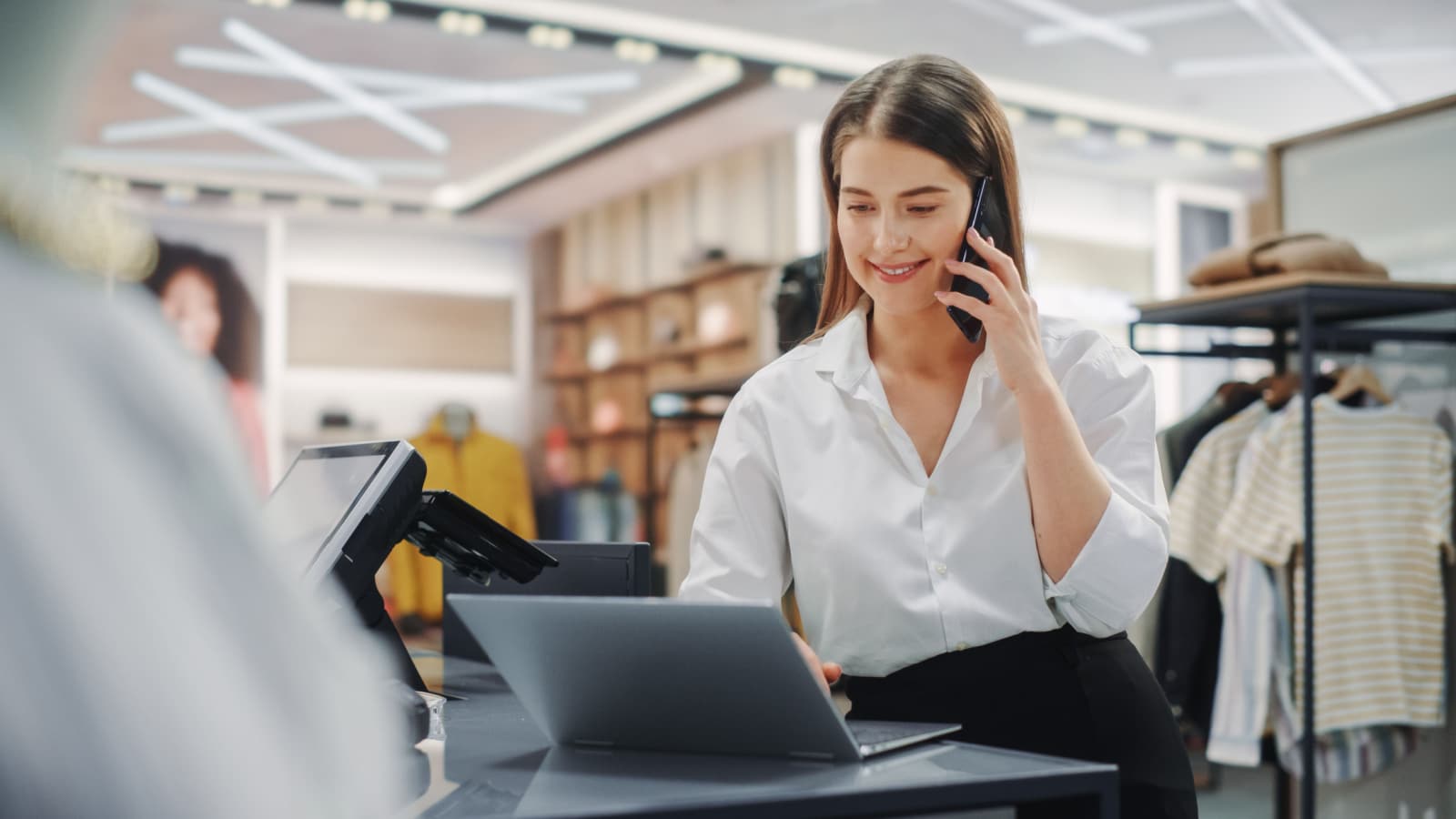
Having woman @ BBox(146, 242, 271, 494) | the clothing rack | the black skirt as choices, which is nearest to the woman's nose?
the black skirt

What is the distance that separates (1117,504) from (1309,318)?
6.71 feet

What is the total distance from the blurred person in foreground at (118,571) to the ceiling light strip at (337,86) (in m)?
6.21

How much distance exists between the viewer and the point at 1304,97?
24.1 feet

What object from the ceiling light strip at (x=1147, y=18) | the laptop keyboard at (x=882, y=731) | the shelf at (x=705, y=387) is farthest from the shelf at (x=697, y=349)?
the laptop keyboard at (x=882, y=731)

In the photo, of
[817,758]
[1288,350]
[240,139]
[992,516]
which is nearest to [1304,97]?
[1288,350]

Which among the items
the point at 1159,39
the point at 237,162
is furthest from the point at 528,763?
the point at 237,162

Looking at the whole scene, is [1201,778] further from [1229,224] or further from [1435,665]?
[1229,224]

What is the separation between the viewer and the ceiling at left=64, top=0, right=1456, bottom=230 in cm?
593

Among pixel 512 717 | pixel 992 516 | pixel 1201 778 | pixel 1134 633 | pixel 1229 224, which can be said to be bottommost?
pixel 1201 778

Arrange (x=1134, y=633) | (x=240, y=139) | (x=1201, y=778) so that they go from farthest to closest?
(x=240, y=139), (x=1201, y=778), (x=1134, y=633)

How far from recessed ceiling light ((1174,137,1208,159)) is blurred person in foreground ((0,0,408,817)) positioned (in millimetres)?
8342

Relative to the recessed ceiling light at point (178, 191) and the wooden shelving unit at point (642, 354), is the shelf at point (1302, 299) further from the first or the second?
the recessed ceiling light at point (178, 191)

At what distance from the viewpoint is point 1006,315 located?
4.30 feet

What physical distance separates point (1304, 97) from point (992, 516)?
22.9ft
